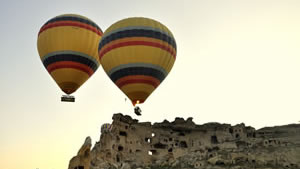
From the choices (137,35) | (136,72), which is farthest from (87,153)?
(137,35)

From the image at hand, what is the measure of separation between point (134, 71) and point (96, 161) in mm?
24691

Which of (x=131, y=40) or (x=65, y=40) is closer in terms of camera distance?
(x=131, y=40)

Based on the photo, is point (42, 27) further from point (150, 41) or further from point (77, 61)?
point (150, 41)

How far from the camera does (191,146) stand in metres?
54.3

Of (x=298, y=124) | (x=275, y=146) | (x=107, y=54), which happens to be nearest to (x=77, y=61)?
(x=107, y=54)

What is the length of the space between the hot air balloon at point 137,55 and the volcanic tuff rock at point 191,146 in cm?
1628

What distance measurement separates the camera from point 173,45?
22844 millimetres

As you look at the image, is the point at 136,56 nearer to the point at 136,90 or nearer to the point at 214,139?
the point at 136,90

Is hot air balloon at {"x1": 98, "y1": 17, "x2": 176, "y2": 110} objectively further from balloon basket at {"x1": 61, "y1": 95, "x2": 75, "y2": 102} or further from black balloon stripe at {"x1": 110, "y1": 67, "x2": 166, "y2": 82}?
balloon basket at {"x1": 61, "y1": 95, "x2": 75, "y2": 102}

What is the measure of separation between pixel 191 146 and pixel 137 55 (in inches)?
1458

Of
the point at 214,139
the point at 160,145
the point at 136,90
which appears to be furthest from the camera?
the point at 214,139

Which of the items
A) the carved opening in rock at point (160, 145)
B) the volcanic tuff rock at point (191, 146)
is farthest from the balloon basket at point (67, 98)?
the carved opening in rock at point (160, 145)

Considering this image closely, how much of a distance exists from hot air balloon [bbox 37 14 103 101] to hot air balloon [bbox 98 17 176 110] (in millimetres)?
2962

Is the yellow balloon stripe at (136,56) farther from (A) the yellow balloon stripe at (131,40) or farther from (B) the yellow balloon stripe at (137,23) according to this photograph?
(B) the yellow balloon stripe at (137,23)
